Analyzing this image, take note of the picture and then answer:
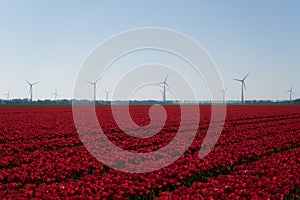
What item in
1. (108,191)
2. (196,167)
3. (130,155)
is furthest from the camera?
(130,155)

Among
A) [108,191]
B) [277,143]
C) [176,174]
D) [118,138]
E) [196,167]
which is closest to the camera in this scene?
[108,191]

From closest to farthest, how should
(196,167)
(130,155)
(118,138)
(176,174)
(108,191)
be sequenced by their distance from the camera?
(108,191)
(176,174)
(196,167)
(130,155)
(118,138)

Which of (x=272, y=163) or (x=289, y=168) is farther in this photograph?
(x=272, y=163)

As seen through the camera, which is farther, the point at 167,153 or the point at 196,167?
the point at 167,153

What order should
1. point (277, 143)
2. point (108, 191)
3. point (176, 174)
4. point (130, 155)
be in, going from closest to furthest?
point (108, 191) < point (176, 174) < point (130, 155) < point (277, 143)

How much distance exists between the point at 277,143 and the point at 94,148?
6993mm

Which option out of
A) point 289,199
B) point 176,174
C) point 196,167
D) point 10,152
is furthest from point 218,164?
point 10,152

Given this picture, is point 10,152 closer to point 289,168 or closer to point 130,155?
point 130,155

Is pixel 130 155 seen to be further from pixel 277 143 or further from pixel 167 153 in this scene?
pixel 277 143

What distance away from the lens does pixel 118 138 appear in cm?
1631

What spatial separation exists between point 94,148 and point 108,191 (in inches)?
244

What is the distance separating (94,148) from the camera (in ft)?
42.8

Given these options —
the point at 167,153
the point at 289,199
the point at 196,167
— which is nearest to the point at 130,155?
the point at 167,153

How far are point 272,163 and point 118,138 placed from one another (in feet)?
26.5
